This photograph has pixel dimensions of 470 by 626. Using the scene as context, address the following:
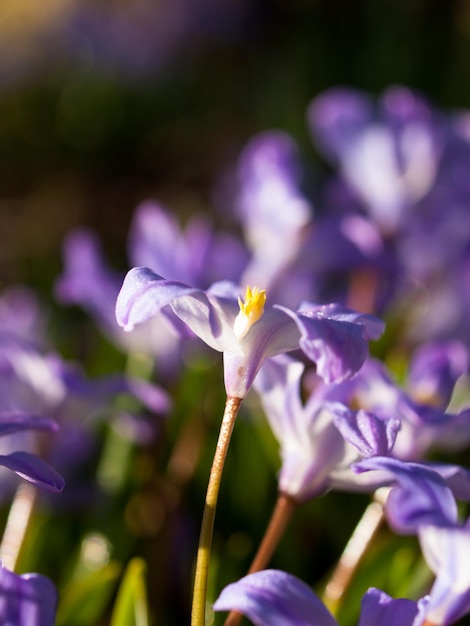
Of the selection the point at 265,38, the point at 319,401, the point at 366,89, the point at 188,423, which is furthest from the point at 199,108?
the point at 319,401

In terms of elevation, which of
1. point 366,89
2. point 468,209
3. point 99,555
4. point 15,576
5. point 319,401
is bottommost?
point 99,555

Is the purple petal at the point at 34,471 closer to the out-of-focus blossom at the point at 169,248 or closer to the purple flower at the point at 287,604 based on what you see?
the purple flower at the point at 287,604

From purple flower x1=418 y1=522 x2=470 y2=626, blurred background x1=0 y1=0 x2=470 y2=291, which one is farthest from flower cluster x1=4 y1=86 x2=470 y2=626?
blurred background x1=0 y1=0 x2=470 y2=291

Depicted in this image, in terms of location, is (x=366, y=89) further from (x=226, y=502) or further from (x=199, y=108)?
(x=226, y=502)

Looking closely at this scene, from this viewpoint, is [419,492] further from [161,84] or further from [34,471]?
[161,84]

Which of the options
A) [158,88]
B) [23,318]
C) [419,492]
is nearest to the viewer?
[419,492]

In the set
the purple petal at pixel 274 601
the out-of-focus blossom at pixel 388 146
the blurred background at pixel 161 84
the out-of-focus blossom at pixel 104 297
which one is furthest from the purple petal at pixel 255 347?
the blurred background at pixel 161 84

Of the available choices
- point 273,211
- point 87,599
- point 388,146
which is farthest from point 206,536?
point 388,146
